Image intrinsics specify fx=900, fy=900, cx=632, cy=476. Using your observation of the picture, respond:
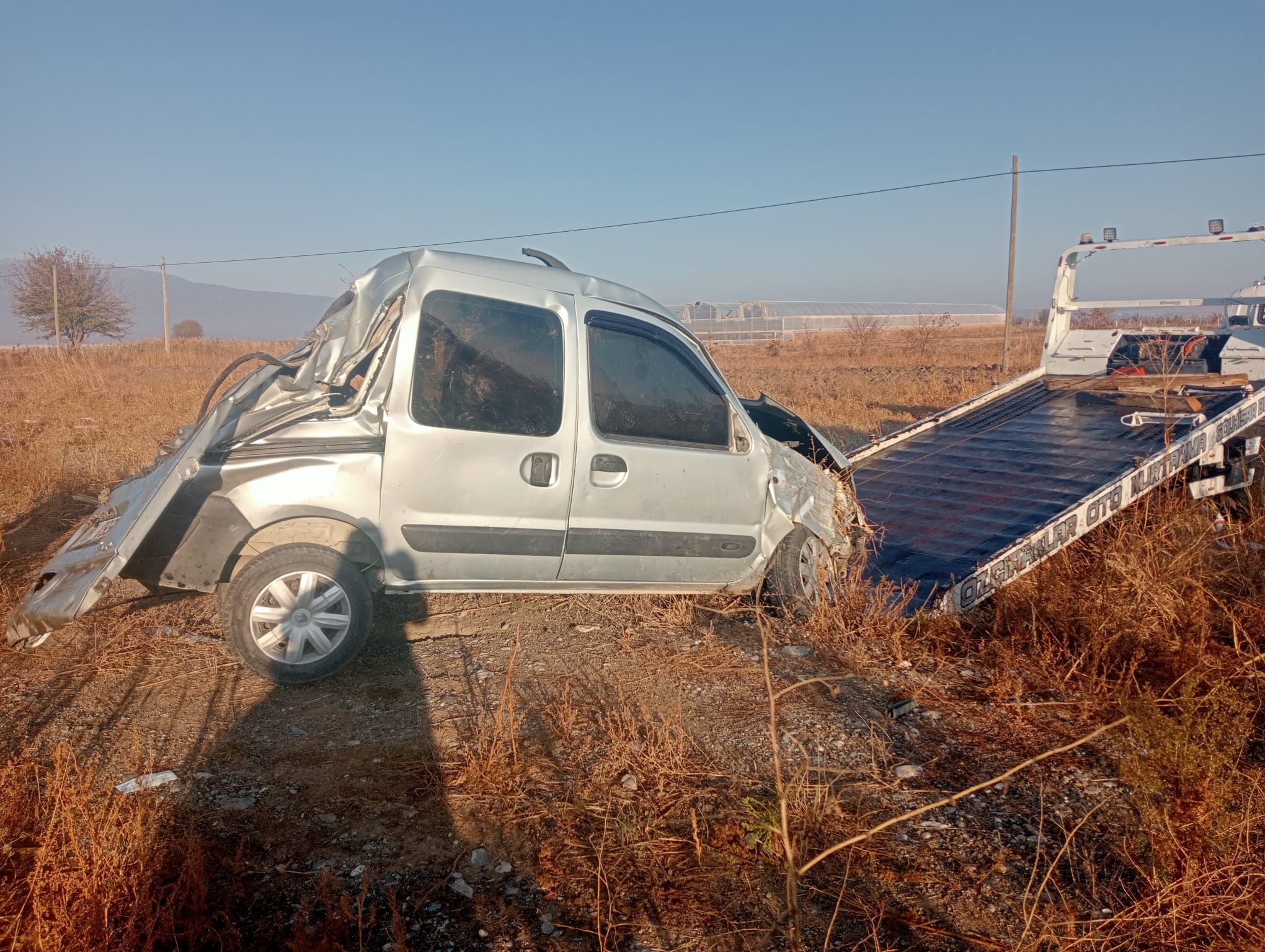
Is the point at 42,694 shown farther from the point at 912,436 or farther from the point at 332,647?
the point at 912,436

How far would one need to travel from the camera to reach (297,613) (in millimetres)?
4223

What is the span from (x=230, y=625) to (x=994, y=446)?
6089 millimetres

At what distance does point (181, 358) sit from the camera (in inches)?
1237

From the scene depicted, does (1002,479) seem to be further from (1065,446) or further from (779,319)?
(779,319)

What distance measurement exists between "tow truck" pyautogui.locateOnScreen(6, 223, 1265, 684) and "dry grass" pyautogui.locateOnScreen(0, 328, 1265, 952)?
0.45 metres

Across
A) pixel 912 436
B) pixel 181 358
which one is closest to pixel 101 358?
pixel 181 358

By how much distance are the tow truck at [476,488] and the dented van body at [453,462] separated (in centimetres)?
1

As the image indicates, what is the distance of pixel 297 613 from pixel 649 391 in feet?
6.93

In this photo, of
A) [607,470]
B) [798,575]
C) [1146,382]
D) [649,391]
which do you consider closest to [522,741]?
[607,470]

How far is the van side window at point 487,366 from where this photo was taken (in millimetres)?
4395

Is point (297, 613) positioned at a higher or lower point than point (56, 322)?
lower

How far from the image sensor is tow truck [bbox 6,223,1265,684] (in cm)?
417

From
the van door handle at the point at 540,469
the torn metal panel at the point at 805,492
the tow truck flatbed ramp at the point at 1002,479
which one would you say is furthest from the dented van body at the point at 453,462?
the tow truck flatbed ramp at the point at 1002,479

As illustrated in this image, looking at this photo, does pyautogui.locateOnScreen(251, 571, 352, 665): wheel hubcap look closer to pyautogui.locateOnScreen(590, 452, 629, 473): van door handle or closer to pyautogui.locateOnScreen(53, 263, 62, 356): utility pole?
pyautogui.locateOnScreen(590, 452, 629, 473): van door handle
